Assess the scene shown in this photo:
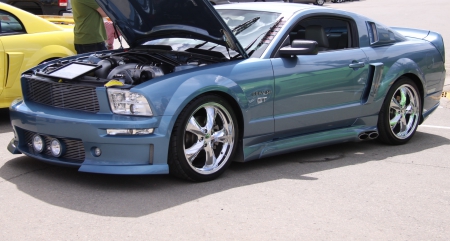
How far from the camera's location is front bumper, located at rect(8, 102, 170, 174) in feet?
16.6

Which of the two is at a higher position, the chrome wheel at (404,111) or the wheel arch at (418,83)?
the wheel arch at (418,83)

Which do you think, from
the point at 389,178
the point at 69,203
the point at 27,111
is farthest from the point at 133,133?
the point at 389,178

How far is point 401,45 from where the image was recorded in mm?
7172

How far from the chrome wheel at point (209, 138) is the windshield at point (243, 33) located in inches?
24.0

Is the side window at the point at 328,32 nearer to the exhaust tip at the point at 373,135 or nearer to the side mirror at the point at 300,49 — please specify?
the side mirror at the point at 300,49

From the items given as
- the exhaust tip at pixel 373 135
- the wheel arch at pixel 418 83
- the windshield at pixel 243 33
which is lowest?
the exhaust tip at pixel 373 135

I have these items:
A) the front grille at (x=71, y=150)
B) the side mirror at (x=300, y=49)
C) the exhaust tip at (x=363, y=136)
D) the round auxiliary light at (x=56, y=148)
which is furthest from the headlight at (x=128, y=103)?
the exhaust tip at (x=363, y=136)

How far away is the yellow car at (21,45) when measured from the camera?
25.0 ft

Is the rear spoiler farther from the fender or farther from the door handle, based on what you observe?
the door handle

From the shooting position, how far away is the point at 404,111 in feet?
23.8

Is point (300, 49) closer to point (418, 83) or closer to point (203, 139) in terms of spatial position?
point (203, 139)

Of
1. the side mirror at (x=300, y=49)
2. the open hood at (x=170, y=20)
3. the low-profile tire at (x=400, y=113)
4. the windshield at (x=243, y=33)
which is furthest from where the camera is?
the low-profile tire at (x=400, y=113)

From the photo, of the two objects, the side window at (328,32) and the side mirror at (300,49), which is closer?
the side mirror at (300,49)

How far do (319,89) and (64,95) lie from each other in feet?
7.43
